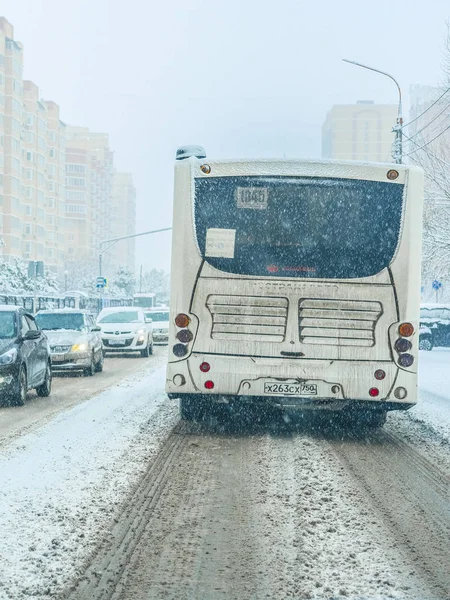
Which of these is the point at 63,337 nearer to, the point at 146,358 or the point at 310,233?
the point at 146,358

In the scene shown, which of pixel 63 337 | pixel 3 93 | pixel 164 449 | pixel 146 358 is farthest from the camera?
pixel 3 93

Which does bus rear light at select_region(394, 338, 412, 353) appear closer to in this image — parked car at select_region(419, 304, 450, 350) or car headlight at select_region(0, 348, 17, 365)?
car headlight at select_region(0, 348, 17, 365)

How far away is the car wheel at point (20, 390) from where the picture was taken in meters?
13.9

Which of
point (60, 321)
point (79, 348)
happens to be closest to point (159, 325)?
point (60, 321)

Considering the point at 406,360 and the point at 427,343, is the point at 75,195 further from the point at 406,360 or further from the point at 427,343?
the point at 406,360

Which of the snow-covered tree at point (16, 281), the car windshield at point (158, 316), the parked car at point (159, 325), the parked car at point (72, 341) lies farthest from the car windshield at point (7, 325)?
the snow-covered tree at point (16, 281)

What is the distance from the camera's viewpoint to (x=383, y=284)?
9586mm

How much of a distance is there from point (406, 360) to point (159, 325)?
2918 centimetres

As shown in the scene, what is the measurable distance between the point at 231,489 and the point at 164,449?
224 cm

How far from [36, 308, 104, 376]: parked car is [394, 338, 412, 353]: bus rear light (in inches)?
481

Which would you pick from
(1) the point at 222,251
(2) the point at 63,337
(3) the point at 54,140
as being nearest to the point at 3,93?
(3) the point at 54,140

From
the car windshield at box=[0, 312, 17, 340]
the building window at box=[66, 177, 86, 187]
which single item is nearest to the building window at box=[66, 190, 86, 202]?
the building window at box=[66, 177, 86, 187]

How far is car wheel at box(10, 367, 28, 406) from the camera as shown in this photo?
13914 mm

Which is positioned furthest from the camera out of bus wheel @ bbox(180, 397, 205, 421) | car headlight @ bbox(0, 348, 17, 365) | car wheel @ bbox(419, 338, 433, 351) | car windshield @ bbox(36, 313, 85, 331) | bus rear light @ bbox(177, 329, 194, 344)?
car wheel @ bbox(419, 338, 433, 351)
